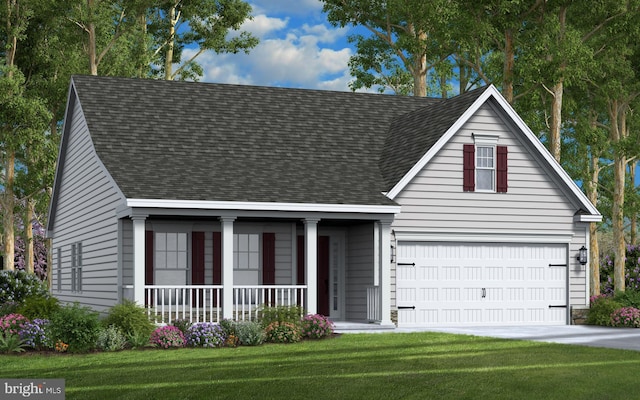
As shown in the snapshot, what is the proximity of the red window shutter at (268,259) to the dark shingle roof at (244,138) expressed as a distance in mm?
1789

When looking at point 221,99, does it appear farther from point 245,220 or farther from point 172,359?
point 172,359

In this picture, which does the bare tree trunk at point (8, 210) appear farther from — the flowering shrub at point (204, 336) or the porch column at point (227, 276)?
the flowering shrub at point (204, 336)

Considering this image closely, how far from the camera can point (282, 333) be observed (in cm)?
2009

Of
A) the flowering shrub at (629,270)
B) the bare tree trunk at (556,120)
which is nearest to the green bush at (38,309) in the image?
Answer: the bare tree trunk at (556,120)

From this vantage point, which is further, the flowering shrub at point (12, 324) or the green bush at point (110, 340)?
the flowering shrub at point (12, 324)

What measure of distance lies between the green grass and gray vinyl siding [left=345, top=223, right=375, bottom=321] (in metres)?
5.74

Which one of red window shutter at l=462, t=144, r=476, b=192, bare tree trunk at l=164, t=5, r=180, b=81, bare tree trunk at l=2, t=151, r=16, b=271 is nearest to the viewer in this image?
red window shutter at l=462, t=144, r=476, b=192

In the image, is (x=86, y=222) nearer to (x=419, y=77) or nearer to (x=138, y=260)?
(x=138, y=260)

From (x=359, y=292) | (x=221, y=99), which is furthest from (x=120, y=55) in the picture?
(x=359, y=292)

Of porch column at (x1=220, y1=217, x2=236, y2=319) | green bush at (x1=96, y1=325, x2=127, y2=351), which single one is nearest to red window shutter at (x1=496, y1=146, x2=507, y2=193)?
porch column at (x1=220, y1=217, x2=236, y2=319)

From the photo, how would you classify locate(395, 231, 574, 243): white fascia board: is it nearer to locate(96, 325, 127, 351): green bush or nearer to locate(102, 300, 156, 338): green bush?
locate(102, 300, 156, 338): green bush

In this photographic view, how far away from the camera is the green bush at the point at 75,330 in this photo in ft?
59.9

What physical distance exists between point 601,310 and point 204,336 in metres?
12.3

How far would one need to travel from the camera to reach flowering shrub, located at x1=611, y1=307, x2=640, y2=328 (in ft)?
84.5
